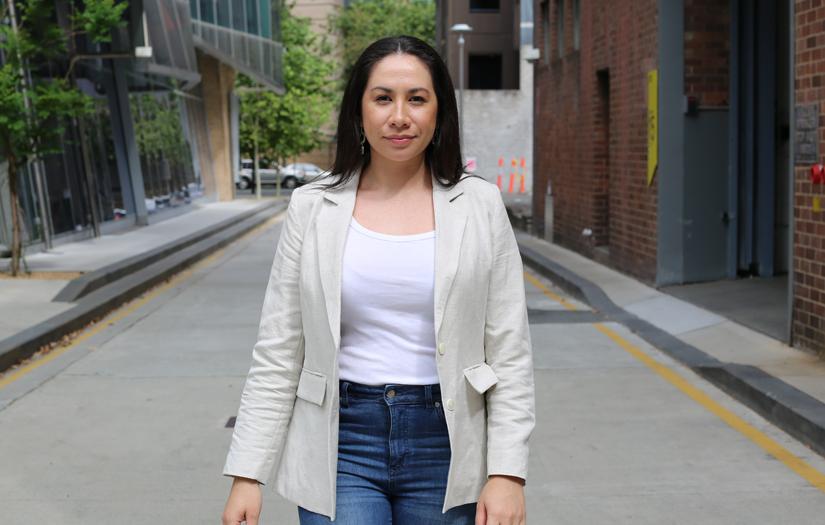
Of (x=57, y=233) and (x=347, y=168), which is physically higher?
(x=347, y=168)

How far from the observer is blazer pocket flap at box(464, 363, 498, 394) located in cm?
291

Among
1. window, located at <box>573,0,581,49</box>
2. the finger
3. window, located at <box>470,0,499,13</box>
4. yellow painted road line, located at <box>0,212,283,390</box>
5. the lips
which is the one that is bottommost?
yellow painted road line, located at <box>0,212,283,390</box>

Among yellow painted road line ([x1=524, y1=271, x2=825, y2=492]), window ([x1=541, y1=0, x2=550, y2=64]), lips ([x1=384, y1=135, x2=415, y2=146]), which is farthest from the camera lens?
window ([x1=541, y1=0, x2=550, y2=64])

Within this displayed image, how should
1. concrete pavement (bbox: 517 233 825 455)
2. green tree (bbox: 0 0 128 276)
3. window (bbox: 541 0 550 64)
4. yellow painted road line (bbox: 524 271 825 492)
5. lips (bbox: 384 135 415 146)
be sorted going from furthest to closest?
window (bbox: 541 0 550 64) → green tree (bbox: 0 0 128 276) → concrete pavement (bbox: 517 233 825 455) → yellow painted road line (bbox: 524 271 825 492) → lips (bbox: 384 135 415 146)

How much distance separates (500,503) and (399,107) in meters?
0.93

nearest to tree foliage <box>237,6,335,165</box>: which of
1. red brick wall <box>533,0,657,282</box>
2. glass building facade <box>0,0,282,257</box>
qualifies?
glass building facade <box>0,0,282,257</box>

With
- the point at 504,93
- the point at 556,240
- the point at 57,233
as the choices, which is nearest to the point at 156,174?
the point at 57,233

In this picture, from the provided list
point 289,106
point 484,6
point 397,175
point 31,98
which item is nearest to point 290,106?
point 289,106

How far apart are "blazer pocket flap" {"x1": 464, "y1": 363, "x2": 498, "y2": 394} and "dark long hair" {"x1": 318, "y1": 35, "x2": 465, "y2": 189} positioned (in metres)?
0.44

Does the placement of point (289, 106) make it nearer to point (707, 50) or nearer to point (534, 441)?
point (707, 50)

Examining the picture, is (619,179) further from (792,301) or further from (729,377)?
(729,377)

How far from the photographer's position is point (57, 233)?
2228 centimetres

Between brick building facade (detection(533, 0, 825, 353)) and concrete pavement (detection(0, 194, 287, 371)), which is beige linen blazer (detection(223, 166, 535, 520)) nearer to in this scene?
concrete pavement (detection(0, 194, 287, 371))

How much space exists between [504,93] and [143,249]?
104 ft
